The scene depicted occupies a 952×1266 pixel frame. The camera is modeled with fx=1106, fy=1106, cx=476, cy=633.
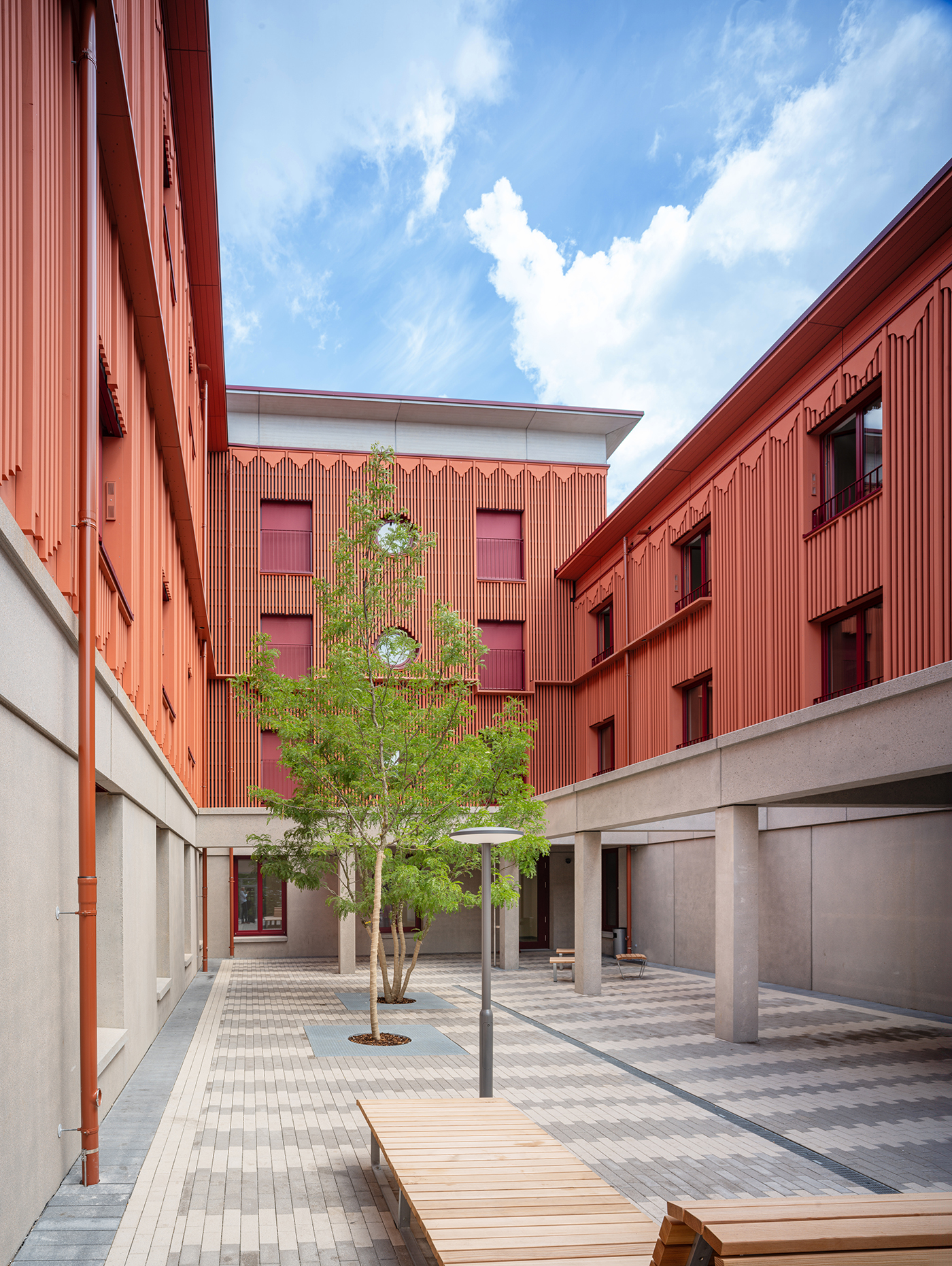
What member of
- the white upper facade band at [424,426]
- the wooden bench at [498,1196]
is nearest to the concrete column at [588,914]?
the wooden bench at [498,1196]

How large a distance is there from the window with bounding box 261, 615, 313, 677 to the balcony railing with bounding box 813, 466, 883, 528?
16.0 m

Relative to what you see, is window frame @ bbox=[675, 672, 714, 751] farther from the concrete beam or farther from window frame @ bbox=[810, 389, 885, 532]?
window frame @ bbox=[810, 389, 885, 532]

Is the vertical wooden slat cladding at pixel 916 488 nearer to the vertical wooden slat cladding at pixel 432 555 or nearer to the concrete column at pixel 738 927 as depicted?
the concrete column at pixel 738 927

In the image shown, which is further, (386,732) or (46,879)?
(386,732)

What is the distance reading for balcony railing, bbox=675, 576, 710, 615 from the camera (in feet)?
67.4

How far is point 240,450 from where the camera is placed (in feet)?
96.7

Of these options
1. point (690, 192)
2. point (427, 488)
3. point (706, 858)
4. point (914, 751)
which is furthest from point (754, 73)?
point (914, 751)

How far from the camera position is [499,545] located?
31094 millimetres

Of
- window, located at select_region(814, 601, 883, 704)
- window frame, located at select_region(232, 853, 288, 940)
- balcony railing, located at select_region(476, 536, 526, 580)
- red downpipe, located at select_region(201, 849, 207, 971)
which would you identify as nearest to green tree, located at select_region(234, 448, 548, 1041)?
window, located at select_region(814, 601, 883, 704)

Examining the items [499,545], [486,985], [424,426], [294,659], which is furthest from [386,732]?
[424,426]

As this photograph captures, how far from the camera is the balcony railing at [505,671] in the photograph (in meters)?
30.4

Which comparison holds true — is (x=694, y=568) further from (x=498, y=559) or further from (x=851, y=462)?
(x=498, y=559)

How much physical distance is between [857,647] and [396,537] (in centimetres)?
660

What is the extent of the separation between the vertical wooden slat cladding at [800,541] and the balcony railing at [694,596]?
246 millimetres
